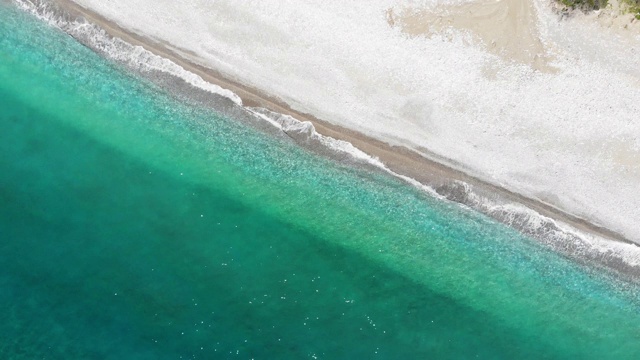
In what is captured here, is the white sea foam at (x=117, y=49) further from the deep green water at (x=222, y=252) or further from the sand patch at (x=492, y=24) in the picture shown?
the sand patch at (x=492, y=24)

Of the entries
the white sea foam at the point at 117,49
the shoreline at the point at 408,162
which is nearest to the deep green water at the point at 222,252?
the white sea foam at the point at 117,49

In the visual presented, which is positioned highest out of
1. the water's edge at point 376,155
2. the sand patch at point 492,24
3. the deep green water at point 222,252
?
the sand patch at point 492,24

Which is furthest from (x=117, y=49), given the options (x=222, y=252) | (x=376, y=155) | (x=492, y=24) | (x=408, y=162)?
(x=492, y=24)

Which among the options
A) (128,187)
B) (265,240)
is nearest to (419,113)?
(265,240)

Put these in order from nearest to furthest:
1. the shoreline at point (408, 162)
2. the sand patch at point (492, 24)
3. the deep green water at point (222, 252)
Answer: the sand patch at point (492, 24) → the shoreline at point (408, 162) → the deep green water at point (222, 252)

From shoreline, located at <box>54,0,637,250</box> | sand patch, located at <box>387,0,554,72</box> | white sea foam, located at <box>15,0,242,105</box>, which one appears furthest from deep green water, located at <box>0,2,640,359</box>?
sand patch, located at <box>387,0,554,72</box>

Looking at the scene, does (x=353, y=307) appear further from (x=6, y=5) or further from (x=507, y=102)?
(x=6, y=5)
